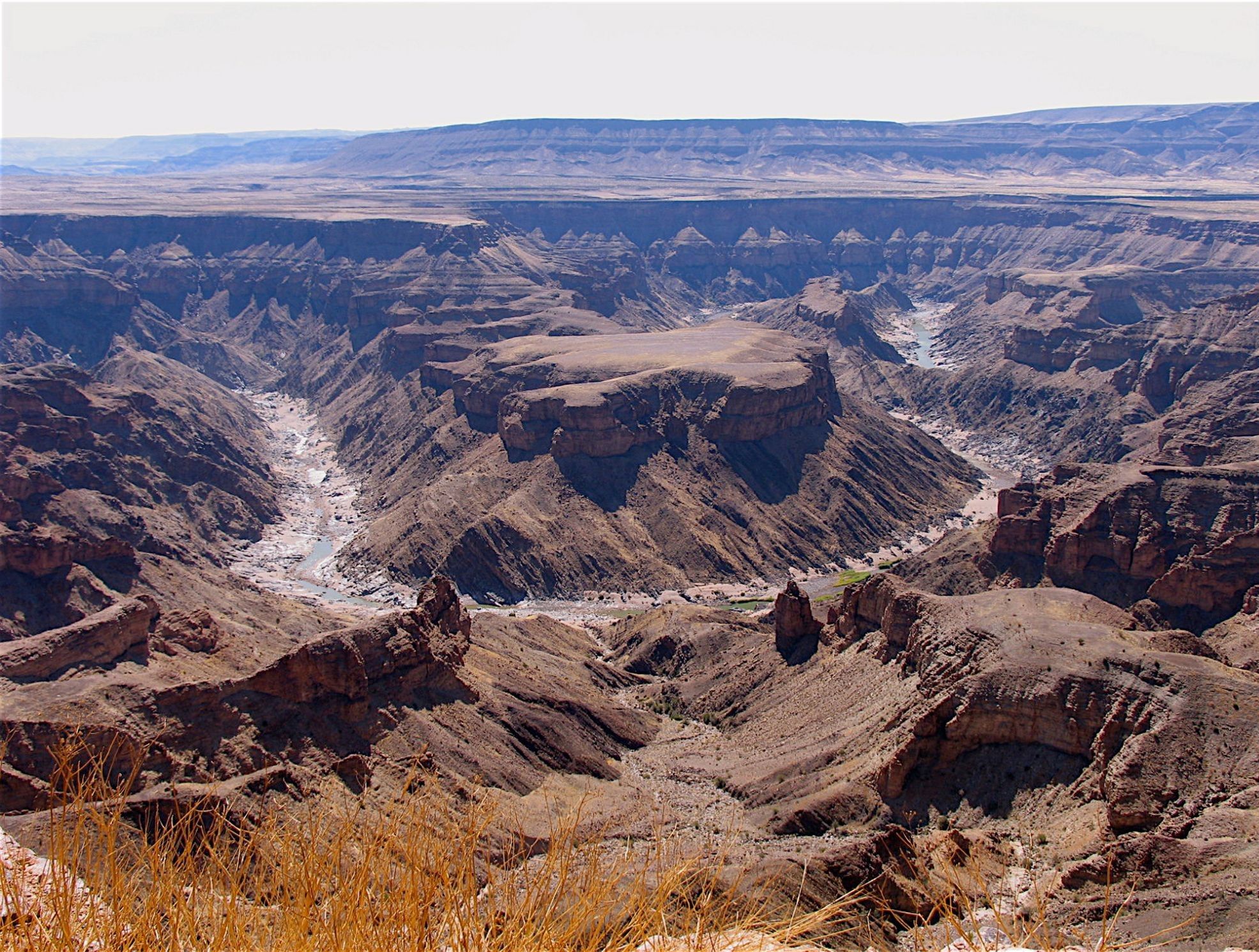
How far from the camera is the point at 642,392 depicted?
12688 cm

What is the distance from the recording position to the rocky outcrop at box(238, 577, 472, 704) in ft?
175

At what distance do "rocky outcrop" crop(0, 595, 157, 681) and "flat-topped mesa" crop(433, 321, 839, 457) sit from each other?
209 feet

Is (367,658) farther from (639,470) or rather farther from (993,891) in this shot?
(639,470)

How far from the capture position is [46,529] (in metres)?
80.4

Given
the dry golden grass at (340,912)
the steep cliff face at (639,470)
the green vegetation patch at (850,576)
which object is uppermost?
the dry golden grass at (340,912)

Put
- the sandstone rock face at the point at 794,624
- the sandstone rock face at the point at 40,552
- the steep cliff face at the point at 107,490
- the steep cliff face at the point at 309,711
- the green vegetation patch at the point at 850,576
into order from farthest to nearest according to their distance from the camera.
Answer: the green vegetation patch at the point at 850,576 < the steep cliff face at the point at 107,490 < the sandstone rock face at the point at 40,552 < the sandstone rock face at the point at 794,624 < the steep cliff face at the point at 309,711

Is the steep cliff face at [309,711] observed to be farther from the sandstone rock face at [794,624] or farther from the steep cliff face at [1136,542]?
the steep cliff face at [1136,542]

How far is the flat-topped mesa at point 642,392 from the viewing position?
12138 cm

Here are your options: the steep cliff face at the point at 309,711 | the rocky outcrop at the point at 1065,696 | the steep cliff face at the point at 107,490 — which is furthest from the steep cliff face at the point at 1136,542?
the steep cliff face at the point at 107,490

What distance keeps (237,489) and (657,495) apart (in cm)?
4927

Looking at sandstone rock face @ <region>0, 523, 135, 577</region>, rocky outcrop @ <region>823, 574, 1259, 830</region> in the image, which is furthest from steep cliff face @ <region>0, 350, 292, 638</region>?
rocky outcrop @ <region>823, 574, 1259, 830</region>

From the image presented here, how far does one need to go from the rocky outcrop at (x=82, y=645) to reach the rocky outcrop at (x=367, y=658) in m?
10.6

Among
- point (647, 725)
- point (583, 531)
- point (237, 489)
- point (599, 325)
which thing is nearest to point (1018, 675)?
point (647, 725)

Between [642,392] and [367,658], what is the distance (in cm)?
7438
